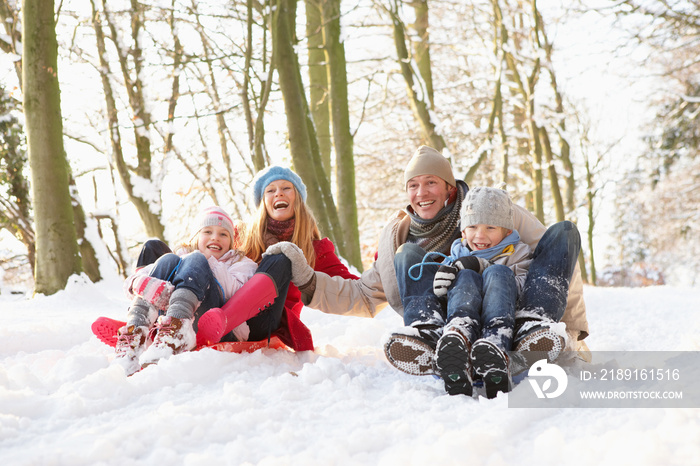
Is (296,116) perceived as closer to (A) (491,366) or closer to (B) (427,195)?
(B) (427,195)

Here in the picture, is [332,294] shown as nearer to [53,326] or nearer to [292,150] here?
[53,326]

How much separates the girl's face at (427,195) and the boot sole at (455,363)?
109cm

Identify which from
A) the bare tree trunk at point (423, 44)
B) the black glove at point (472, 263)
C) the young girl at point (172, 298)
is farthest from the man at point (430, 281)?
the bare tree trunk at point (423, 44)

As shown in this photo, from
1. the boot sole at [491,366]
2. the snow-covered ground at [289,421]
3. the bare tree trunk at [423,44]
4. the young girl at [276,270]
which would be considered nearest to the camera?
the snow-covered ground at [289,421]

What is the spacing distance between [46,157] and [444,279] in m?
4.06

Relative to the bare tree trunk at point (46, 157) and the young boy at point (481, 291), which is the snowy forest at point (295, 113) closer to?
the bare tree trunk at point (46, 157)

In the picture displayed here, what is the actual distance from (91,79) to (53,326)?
8443 mm

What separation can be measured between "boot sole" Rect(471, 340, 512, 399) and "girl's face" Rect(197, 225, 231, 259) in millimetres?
1565

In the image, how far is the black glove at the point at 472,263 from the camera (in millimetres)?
2523

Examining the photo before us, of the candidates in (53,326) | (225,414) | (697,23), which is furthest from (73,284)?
(697,23)

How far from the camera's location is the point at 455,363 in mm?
2059

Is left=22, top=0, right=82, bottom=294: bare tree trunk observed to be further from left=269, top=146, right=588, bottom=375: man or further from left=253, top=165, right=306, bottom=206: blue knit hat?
left=269, top=146, right=588, bottom=375: man

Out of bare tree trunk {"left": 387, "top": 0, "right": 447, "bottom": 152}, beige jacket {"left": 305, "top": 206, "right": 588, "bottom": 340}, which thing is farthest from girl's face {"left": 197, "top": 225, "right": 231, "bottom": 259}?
bare tree trunk {"left": 387, "top": 0, "right": 447, "bottom": 152}

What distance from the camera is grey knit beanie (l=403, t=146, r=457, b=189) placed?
3.08 meters
